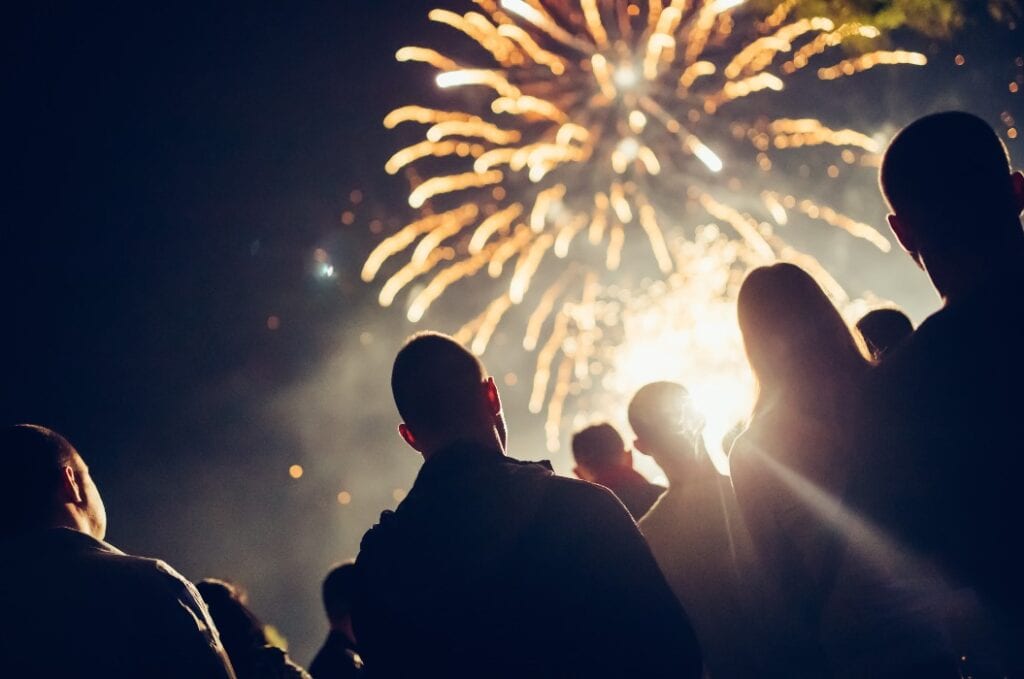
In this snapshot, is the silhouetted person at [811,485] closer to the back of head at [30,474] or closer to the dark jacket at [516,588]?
the dark jacket at [516,588]

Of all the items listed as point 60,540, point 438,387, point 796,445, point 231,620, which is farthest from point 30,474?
point 796,445

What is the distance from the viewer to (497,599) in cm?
233

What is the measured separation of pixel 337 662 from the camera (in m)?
4.61

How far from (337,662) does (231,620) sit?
82 centimetres

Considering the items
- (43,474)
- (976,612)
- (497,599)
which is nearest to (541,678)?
(497,599)

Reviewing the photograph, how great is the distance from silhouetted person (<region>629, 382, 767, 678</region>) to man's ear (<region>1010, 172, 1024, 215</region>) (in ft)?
5.03

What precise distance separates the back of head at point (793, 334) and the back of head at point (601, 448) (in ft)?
5.88

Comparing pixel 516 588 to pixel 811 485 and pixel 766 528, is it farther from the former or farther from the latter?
pixel 811 485

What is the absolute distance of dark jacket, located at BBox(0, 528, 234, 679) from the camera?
2.67 meters

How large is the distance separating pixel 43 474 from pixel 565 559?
2.07m

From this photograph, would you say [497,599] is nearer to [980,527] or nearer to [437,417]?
[437,417]

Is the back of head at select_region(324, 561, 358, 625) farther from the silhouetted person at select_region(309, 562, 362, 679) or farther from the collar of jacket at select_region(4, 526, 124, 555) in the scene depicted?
the collar of jacket at select_region(4, 526, 124, 555)

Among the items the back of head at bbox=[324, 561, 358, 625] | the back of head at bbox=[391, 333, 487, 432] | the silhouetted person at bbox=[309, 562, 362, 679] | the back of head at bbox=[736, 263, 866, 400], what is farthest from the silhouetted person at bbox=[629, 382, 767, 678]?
the back of head at bbox=[324, 561, 358, 625]

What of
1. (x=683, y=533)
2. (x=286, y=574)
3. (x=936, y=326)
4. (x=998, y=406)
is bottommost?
(x=286, y=574)
